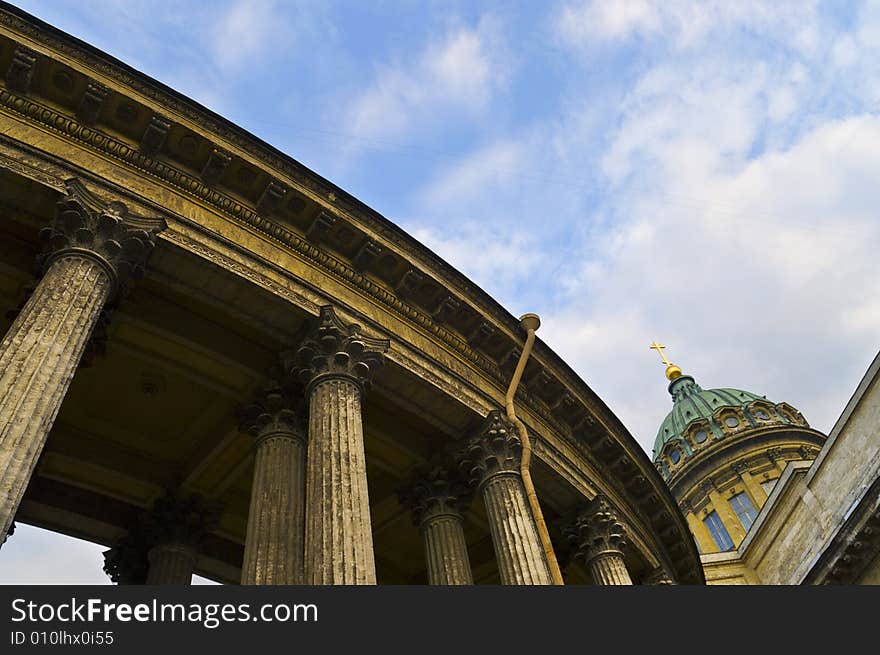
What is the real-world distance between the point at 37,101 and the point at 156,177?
1.95 m

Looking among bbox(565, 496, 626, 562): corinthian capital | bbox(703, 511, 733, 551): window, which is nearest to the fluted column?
bbox(565, 496, 626, 562): corinthian capital

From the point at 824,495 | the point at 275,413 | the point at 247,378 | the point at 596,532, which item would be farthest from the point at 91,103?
the point at 824,495

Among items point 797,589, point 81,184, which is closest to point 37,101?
point 81,184

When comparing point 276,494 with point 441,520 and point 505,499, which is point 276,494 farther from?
point 505,499

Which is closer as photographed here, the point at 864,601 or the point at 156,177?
the point at 864,601

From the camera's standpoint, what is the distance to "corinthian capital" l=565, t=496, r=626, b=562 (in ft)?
51.2

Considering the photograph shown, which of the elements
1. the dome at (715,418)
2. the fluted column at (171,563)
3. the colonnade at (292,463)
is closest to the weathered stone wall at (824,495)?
the colonnade at (292,463)

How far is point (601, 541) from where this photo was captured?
15641 millimetres

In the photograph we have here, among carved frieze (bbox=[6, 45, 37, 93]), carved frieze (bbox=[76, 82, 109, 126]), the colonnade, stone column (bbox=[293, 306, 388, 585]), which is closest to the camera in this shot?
the colonnade

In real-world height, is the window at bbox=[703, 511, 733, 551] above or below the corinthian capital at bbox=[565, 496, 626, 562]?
above

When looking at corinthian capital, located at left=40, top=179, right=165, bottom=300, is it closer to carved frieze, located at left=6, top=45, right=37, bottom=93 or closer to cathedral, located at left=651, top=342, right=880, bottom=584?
carved frieze, located at left=6, top=45, right=37, bottom=93

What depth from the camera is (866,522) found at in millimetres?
20609

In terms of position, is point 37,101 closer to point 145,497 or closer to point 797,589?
point 145,497

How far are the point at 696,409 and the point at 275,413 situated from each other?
54.7 m
